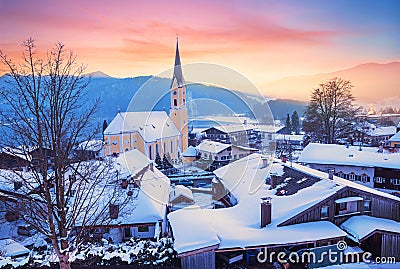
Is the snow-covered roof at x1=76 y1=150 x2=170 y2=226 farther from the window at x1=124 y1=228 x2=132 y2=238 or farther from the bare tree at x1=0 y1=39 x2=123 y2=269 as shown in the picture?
the bare tree at x1=0 y1=39 x2=123 y2=269

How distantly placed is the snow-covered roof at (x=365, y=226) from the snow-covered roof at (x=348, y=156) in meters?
4.73

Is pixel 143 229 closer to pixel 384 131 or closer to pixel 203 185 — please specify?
pixel 203 185

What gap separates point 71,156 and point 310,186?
489cm

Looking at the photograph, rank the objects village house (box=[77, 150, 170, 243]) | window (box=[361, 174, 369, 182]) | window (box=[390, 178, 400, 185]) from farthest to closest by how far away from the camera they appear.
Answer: window (box=[361, 174, 369, 182]) < window (box=[390, 178, 400, 185]) < village house (box=[77, 150, 170, 243])

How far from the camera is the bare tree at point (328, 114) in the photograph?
12.6 metres

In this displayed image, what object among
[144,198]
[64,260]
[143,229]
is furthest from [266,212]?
[64,260]

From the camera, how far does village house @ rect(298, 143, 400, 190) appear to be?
32.6 ft

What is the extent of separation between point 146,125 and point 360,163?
1250 cm

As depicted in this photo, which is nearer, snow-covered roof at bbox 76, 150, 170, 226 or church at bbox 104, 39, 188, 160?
Answer: snow-covered roof at bbox 76, 150, 170, 226

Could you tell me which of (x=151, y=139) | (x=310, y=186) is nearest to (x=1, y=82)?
(x=310, y=186)

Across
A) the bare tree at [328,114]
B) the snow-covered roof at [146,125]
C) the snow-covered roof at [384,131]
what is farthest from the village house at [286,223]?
the snow-covered roof at [384,131]

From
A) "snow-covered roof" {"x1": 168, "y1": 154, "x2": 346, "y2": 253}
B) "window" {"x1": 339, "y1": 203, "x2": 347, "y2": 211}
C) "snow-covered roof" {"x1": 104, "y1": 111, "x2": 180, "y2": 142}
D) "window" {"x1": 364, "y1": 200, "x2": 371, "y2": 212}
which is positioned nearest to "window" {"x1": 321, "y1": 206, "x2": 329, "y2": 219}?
"snow-covered roof" {"x1": 168, "y1": 154, "x2": 346, "y2": 253}

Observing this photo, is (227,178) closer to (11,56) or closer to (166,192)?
(166,192)

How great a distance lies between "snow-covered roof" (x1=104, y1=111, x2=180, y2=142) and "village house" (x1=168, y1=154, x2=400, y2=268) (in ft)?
41.2
